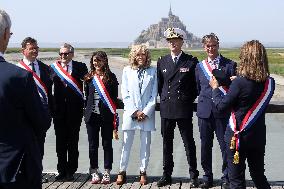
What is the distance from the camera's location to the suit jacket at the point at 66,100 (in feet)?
19.0

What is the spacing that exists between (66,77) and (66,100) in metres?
0.29

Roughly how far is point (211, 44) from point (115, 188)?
2038 millimetres

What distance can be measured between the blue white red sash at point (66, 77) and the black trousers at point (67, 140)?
0.36 metres

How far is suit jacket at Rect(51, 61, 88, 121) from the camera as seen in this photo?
228 inches

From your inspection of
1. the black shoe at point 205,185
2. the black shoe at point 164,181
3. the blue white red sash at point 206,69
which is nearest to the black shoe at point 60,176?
the black shoe at point 164,181

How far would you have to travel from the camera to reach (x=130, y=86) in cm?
571

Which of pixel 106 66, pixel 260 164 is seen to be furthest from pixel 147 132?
pixel 260 164

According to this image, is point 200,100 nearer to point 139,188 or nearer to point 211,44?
point 211,44

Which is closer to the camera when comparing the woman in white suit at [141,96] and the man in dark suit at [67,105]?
the woman in white suit at [141,96]

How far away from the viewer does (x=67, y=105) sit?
5.81 metres

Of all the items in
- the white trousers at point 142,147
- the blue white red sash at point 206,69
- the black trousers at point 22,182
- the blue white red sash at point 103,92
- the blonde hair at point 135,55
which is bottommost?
the white trousers at point 142,147

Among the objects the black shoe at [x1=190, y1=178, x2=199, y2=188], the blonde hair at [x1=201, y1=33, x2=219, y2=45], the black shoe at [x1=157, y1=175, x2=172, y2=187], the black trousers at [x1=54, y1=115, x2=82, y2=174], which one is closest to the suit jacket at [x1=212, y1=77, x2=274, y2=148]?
the blonde hair at [x1=201, y1=33, x2=219, y2=45]

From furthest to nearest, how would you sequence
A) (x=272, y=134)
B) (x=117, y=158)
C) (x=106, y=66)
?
(x=272, y=134) → (x=117, y=158) → (x=106, y=66)

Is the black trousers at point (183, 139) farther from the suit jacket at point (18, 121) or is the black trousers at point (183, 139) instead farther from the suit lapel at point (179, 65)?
the suit jacket at point (18, 121)
